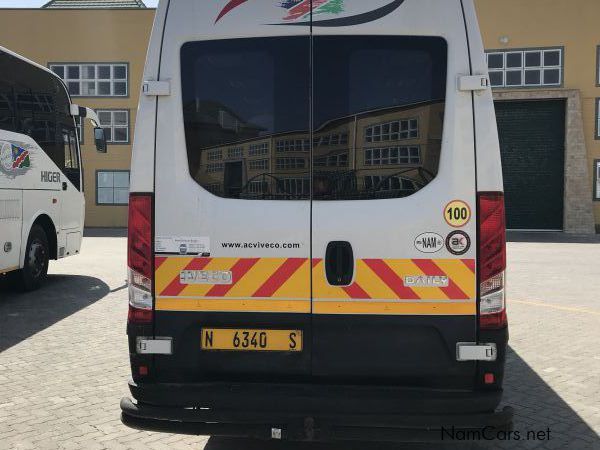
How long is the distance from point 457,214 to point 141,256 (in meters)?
1.67

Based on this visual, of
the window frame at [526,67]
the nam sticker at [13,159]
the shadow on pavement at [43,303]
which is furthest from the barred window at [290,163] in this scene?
the window frame at [526,67]

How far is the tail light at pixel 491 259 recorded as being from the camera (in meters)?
3.00

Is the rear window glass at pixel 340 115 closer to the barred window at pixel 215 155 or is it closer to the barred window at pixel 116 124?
the barred window at pixel 215 155

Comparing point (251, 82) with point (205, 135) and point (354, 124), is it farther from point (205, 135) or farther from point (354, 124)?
point (354, 124)

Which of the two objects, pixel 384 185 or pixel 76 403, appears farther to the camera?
pixel 76 403

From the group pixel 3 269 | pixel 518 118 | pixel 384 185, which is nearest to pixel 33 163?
pixel 3 269

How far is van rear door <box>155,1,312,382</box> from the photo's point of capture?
308cm

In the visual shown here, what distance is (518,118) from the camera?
78.9ft

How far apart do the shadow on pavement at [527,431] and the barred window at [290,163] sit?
5.76 ft

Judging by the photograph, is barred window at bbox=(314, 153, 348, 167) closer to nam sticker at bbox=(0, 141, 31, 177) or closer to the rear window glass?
the rear window glass

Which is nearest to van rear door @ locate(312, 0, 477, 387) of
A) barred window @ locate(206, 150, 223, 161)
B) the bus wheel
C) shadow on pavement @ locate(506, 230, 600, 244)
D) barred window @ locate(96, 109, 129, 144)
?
barred window @ locate(206, 150, 223, 161)

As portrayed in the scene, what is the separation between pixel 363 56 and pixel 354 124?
14.1 inches

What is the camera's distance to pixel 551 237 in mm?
21969

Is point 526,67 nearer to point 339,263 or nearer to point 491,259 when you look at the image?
point 491,259
